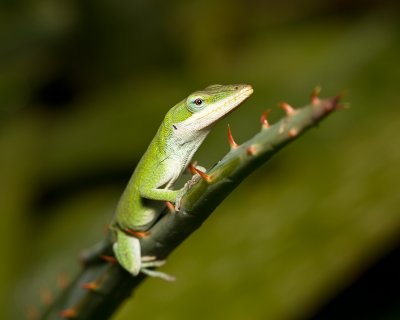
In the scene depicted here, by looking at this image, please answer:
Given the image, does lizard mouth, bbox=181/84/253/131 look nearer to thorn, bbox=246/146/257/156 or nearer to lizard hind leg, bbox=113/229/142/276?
lizard hind leg, bbox=113/229/142/276

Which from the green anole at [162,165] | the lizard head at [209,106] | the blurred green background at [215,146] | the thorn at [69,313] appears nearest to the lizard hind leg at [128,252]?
the green anole at [162,165]

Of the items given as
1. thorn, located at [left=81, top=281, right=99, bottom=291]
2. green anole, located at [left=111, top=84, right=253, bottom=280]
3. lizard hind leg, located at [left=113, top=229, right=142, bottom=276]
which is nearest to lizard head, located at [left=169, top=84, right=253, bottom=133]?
green anole, located at [left=111, top=84, right=253, bottom=280]

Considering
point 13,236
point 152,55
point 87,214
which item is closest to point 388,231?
point 87,214

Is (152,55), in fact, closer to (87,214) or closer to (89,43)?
(89,43)

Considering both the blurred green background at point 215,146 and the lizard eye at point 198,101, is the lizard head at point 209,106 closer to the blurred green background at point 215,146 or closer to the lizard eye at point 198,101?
the lizard eye at point 198,101

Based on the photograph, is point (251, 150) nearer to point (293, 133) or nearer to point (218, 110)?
point (293, 133)

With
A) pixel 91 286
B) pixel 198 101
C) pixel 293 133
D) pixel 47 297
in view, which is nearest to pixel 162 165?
pixel 198 101
